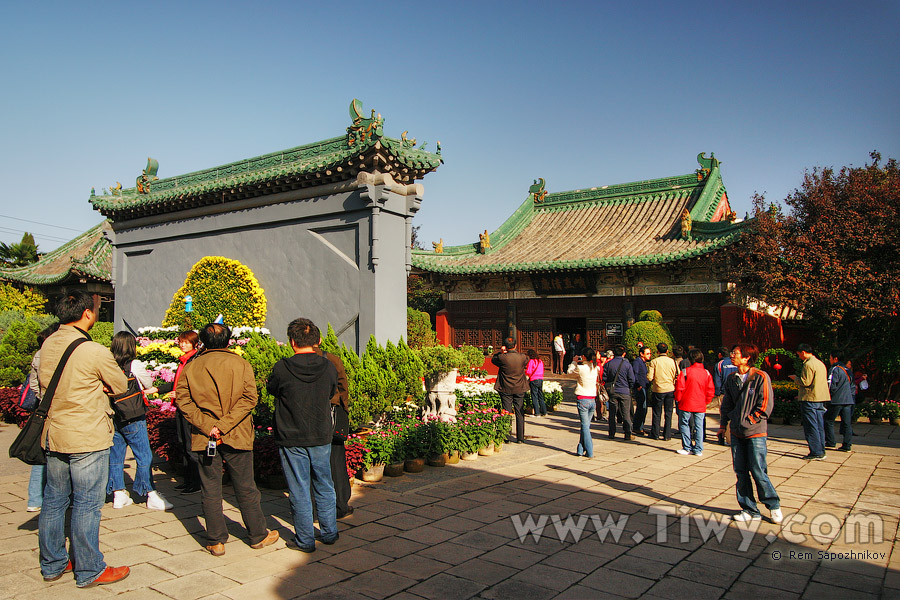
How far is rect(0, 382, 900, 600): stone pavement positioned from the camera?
400 cm

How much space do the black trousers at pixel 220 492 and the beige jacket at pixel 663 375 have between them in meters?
7.04

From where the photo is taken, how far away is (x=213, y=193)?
1116 centimetres

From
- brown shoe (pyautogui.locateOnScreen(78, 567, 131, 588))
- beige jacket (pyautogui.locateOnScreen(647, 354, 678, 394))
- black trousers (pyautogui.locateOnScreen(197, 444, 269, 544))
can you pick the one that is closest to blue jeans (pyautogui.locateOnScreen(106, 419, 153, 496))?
black trousers (pyautogui.locateOnScreen(197, 444, 269, 544))

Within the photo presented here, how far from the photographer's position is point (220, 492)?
15.0ft

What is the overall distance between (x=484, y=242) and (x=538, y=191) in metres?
3.97

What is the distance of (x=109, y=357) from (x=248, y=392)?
3.32 feet

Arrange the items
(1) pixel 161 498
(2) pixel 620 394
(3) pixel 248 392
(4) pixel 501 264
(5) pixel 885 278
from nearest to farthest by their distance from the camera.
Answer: (3) pixel 248 392, (1) pixel 161 498, (2) pixel 620 394, (5) pixel 885 278, (4) pixel 501 264

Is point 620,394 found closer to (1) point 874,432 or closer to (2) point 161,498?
(1) point 874,432

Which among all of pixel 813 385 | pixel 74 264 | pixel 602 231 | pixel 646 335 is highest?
pixel 602 231

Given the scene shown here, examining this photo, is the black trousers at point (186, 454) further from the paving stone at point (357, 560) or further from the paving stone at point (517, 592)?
the paving stone at point (517, 592)

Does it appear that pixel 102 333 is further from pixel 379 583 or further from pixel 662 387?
pixel 379 583

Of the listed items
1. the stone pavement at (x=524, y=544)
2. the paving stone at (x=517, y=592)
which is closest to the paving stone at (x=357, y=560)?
the stone pavement at (x=524, y=544)

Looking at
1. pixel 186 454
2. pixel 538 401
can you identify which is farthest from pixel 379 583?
pixel 538 401

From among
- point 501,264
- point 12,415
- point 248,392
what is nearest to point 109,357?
point 248,392
